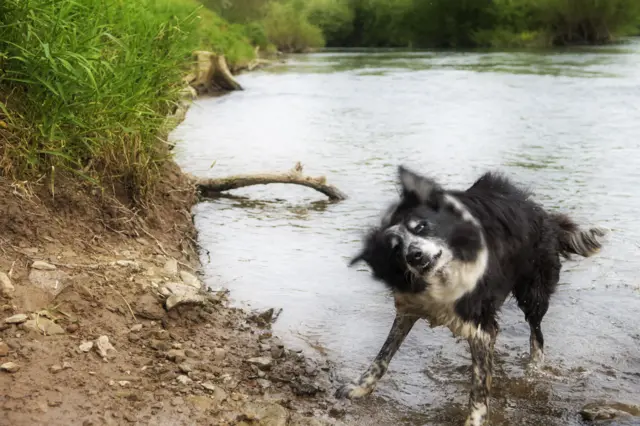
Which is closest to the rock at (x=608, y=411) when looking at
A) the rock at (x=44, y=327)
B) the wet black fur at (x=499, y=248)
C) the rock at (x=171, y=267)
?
the wet black fur at (x=499, y=248)

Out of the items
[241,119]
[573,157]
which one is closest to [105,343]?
[573,157]

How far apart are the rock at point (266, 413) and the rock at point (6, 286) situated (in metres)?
1.48

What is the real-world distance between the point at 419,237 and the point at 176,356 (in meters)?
1.58

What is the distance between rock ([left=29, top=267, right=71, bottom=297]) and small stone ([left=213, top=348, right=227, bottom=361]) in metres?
0.97

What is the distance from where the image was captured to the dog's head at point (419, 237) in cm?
376

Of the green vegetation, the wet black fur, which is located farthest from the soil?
the green vegetation

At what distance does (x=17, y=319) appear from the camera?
3.95 meters

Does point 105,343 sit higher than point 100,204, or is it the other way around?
point 100,204

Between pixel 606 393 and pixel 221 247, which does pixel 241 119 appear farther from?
pixel 606 393

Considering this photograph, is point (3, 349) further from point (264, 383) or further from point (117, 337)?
point (264, 383)

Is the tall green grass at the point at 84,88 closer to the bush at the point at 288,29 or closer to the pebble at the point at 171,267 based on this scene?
the pebble at the point at 171,267

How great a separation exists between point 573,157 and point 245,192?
5.77m

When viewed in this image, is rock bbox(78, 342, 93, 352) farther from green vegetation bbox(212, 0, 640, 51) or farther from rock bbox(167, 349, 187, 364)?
green vegetation bbox(212, 0, 640, 51)

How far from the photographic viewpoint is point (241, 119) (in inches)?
666
